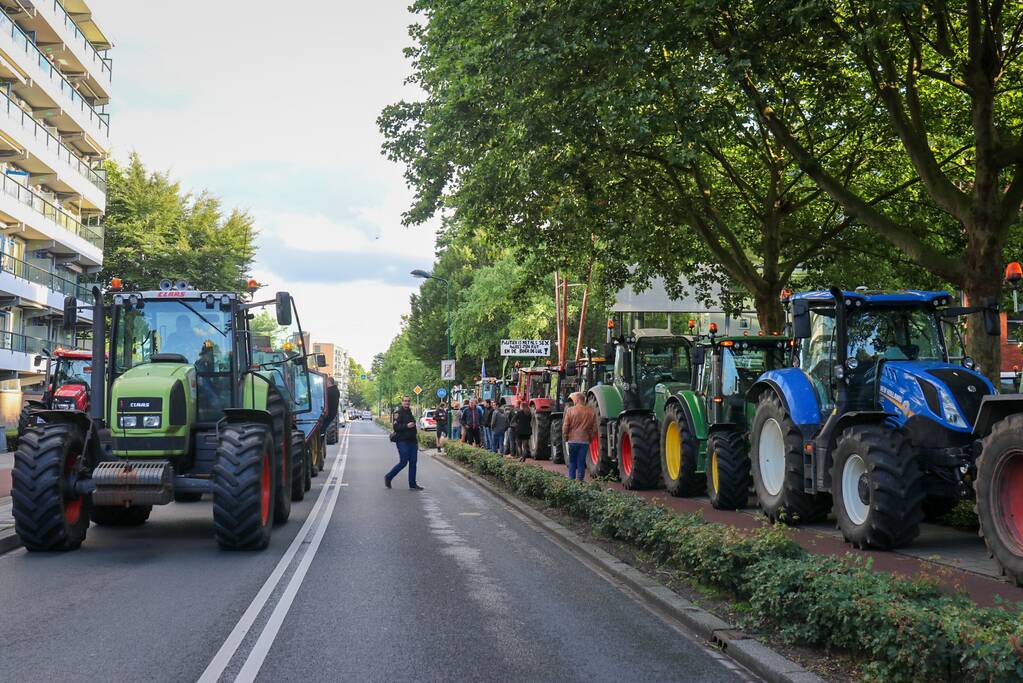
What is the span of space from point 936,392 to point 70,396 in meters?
21.0

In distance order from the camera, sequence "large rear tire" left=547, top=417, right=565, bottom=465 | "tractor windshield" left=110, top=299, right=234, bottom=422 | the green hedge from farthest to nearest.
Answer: "large rear tire" left=547, top=417, right=565, bottom=465 → "tractor windshield" left=110, top=299, right=234, bottom=422 → the green hedge

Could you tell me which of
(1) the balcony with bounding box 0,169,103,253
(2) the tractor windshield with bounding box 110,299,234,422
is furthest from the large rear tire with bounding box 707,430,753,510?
(1) the balcony with bounding box 0,169,103,253

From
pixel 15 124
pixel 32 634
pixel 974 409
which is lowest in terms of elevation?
pixel 32 634

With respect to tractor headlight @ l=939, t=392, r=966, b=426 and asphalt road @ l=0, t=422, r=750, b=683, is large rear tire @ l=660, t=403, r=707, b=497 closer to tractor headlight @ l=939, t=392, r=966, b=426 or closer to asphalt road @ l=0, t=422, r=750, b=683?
asphalt road @ l=0, t=422, r=750, b=683

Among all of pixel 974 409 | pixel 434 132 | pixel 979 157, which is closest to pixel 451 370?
pixel 434 132

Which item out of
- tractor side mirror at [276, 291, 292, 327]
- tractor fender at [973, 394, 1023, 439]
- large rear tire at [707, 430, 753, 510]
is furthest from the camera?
A: large rear tire at [707, 430, 753, 510]

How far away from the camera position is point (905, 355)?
38.0 feet

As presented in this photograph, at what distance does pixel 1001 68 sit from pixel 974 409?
30.2ft

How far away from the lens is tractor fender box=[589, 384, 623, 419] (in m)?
20.2

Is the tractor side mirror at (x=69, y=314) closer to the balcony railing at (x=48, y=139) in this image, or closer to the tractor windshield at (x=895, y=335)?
the tractor windshield at (x=895, y=335)

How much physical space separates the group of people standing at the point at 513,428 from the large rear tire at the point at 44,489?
8.81 meters

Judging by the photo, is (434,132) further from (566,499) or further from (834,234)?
(834,234)

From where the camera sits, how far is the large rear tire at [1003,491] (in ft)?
27.2

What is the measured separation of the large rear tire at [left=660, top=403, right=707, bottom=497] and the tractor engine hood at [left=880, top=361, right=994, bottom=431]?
5208 mm
